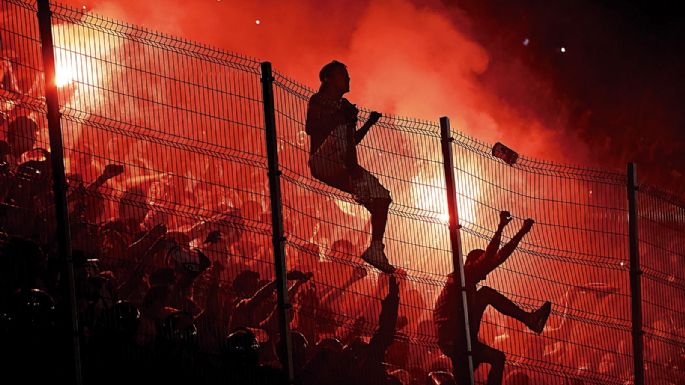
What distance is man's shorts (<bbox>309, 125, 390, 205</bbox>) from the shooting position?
313 inches

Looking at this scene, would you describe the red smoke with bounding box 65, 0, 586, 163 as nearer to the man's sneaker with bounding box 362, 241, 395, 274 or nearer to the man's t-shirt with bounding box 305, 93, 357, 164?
the man's t-shirt with bounding box 305, 93, 357, 164

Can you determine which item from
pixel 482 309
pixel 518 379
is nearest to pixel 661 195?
pixel 482 309

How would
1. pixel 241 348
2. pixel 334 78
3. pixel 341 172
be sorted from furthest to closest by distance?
pixel 334 78, pixel 341 172, pixel 241 348

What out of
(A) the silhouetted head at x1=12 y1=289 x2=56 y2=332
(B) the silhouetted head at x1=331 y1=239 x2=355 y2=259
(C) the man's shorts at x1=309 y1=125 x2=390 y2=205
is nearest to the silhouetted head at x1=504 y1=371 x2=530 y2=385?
(C) the man's shorts at x1=309 y1=125 x2=390 y2=205

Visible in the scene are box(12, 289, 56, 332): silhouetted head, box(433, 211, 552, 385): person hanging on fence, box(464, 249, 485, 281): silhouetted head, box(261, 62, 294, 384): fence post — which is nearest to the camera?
box(261, 62, 294, 384): fence post

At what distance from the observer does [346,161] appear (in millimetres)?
8133

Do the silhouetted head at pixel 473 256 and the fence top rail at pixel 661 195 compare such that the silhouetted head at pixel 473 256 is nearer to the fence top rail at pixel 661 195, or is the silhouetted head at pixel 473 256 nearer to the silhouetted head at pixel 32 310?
the fence top rail at pixel 661 195

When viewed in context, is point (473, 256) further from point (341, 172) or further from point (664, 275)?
point (664, 275)

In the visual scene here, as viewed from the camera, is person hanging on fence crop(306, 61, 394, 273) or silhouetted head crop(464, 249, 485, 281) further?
silhouetted head crop(464, 249, 485, 281)

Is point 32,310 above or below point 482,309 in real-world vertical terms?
above

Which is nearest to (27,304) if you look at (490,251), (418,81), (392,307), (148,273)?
(148,273)

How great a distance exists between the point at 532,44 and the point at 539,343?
48.5 feet

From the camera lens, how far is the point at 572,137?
2288cm

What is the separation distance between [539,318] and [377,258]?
4.71 feet
